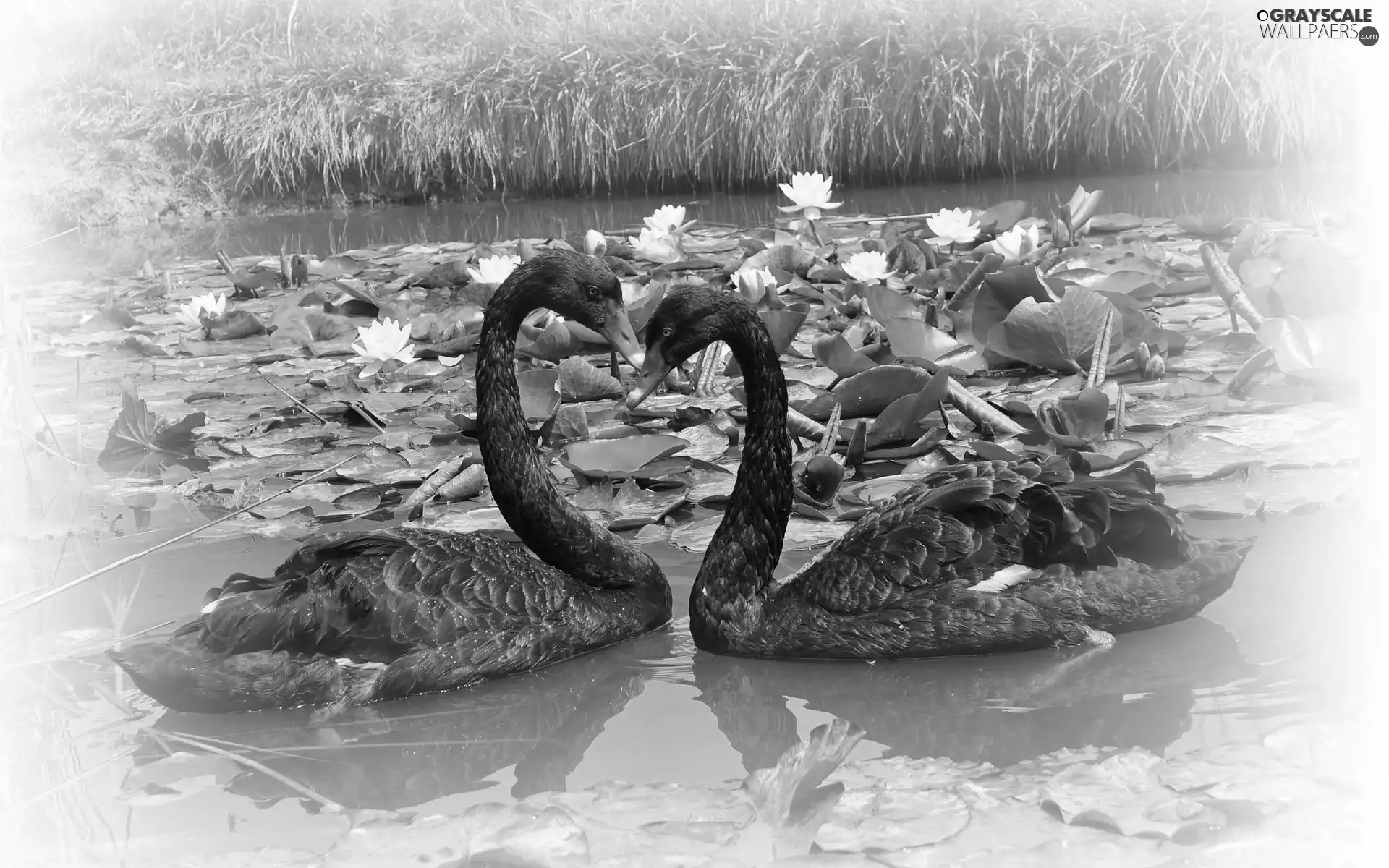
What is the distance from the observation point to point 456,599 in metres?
3.46

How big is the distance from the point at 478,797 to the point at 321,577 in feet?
2.85

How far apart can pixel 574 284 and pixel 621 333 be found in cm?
23

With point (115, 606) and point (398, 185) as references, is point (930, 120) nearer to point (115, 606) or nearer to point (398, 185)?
point (398, 185)

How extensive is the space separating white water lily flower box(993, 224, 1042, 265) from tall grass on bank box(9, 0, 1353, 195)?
4545mm

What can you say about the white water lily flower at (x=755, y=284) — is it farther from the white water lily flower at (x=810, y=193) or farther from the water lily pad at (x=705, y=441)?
the water lily pad at (x=705, y=441)

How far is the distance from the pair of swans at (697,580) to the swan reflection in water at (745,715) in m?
0.07

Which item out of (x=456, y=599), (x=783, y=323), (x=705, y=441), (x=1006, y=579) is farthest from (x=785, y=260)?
(x=456, y=599)

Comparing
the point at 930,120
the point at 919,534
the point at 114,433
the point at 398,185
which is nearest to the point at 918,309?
the point at 919,534

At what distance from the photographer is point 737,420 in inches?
194

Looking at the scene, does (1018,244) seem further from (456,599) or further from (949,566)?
(456,599)

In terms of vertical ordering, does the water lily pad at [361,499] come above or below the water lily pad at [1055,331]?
below

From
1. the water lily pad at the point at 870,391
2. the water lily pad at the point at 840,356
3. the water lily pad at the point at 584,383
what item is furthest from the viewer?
the water lily pad at the point at 584,383

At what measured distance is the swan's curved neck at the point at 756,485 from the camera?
360 cm

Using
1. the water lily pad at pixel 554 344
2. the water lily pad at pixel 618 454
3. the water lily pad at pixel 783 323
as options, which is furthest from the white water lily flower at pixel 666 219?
the water lily pad at pixel 618 454
